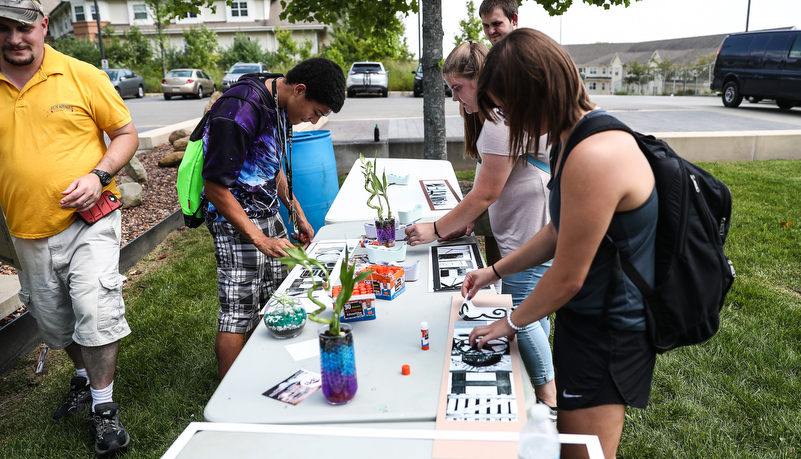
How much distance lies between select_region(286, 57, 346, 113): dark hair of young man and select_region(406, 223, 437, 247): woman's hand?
0.57 m

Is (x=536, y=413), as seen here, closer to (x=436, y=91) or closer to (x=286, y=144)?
(x=286, y=144)

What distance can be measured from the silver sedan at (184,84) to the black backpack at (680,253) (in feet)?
71.8

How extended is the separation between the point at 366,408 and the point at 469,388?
0.25 metres

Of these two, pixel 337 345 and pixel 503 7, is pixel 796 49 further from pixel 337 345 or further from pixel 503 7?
pixel 337 345

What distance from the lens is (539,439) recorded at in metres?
0.89

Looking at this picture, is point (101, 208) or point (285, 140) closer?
point (101, 208)

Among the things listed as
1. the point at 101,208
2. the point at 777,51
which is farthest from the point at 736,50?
the point at 101,208

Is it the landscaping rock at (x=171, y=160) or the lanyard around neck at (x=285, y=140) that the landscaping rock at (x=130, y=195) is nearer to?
the landscaping rock at (x=171, y=160)

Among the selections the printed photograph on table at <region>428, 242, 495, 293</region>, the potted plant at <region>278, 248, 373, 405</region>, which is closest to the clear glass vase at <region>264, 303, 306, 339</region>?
the potted plant at <region>278, 248, 373, 405</region>

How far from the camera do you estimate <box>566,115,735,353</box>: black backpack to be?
1.09m

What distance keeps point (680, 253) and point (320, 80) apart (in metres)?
1.43

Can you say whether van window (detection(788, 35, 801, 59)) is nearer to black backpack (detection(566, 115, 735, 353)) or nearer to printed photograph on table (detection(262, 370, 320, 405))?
black backpack (detection(566, 115, 735, 353))

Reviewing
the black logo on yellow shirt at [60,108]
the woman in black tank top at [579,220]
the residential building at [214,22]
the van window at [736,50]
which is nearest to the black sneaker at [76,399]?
the black logo on yellow shirt at [60,108]

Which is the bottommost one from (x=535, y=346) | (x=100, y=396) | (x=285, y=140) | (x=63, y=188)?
(x=100, y=396)
